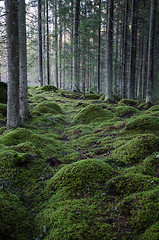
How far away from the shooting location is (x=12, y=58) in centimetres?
670

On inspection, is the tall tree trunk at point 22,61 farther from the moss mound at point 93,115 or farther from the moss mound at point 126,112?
the moss mound at point 126,112

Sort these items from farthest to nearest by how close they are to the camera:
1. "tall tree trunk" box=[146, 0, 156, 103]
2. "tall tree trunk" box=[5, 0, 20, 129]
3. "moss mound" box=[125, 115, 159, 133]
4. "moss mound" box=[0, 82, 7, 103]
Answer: "tall tree trunk" box=[146, 0, 156, 103] → "moss mound" box=[0, 82, 7, 103] → "tall tree trunk" box=[5, 0, 20, 129] → "moss mound" box=[125, 115, 159, 133]

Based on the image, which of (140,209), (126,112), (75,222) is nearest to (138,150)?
(140,209)

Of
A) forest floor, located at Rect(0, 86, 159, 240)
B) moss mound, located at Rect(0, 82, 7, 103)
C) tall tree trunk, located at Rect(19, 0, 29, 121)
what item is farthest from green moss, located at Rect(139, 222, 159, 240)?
moss mound, located at Rect(0, 82, 7, 103)

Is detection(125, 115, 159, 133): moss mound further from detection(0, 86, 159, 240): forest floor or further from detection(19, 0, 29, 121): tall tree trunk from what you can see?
detection(19, 0, 29, 121): tall tree trunk

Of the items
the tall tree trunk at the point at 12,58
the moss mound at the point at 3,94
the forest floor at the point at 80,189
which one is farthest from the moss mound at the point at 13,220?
the moss mound at the point at 3,94

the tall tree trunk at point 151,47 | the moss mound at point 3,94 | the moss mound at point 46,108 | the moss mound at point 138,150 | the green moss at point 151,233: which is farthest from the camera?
the tall tree trunk at point 151,47

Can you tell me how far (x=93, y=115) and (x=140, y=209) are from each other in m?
7.50

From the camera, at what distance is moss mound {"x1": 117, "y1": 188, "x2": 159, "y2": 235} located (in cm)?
240

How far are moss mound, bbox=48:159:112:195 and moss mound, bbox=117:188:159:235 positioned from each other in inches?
29.6

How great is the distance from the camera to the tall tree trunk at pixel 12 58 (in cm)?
645

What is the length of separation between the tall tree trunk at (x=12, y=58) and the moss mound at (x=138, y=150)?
4.34 meters

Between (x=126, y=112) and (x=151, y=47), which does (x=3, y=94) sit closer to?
(x=126, y=112)

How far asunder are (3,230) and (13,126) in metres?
5.17
